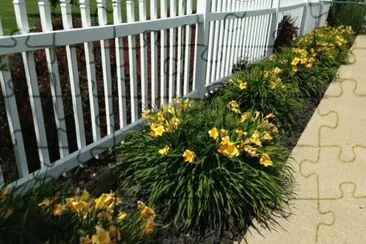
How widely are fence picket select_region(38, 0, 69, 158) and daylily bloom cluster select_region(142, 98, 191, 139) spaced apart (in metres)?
0.66

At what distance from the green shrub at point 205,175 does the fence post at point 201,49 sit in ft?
4.58

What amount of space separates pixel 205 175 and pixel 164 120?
62cm

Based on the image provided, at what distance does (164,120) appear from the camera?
2.98 meters

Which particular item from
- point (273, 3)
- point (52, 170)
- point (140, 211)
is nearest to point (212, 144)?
point (140, 211)

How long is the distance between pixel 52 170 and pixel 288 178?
1.86m

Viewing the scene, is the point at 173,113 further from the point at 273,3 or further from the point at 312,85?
the point at 273,3

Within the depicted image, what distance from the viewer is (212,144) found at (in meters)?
2.71

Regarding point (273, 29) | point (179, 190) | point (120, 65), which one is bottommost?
point (179, 190)

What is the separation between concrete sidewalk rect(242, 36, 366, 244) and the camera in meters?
2.49

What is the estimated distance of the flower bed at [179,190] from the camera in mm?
1754

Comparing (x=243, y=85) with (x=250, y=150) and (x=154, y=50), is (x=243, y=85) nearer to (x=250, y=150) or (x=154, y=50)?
(x=154, y=50)

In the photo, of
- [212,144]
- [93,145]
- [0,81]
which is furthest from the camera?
[93,145]

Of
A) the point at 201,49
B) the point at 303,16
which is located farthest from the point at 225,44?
the point at 303,16

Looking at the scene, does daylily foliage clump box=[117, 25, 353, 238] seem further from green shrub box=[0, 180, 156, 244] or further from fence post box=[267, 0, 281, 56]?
fence post box=[267, 0, 281, 56]
